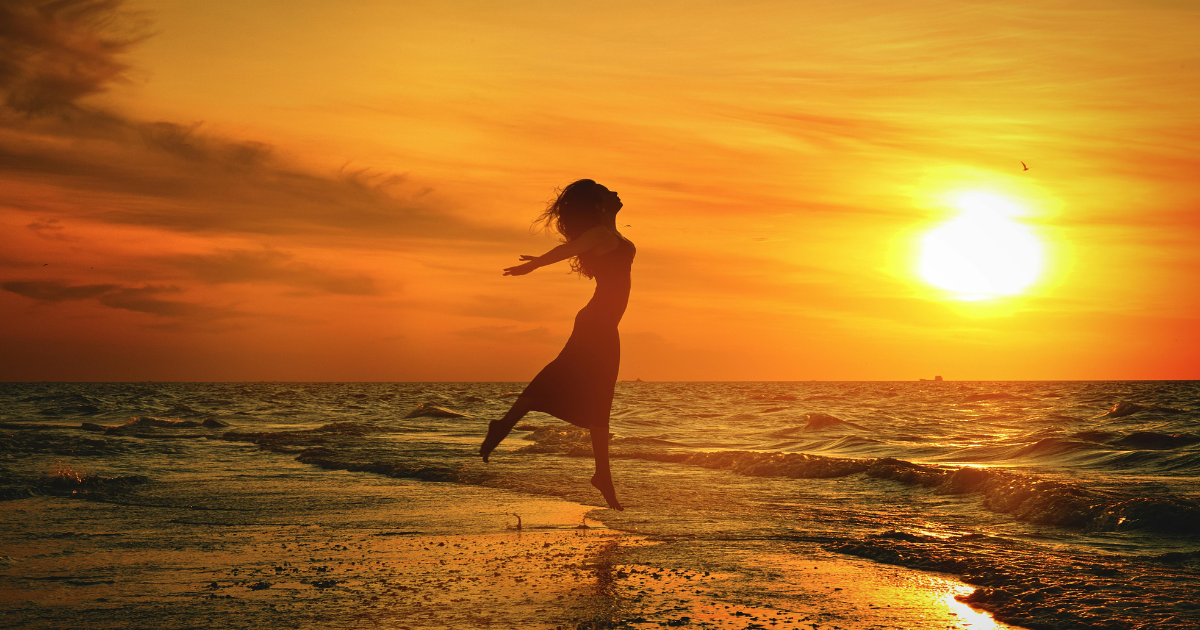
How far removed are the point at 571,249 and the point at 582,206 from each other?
17.1 inches

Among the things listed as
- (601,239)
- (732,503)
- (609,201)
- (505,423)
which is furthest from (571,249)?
(732,503)

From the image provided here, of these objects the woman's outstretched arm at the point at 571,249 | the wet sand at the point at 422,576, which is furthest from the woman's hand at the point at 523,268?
the wet sand at the point at 422,576

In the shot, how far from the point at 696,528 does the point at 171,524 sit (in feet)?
12.4

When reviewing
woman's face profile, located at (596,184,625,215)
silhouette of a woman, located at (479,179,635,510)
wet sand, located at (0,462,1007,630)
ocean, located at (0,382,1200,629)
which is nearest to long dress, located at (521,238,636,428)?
silhouette of a woman, located at (479,179,635,510)

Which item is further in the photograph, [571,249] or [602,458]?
[602,458]

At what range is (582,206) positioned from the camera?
202 inches

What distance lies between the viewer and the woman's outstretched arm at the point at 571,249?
4.52 m

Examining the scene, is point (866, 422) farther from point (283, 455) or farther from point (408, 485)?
point (408, 485)

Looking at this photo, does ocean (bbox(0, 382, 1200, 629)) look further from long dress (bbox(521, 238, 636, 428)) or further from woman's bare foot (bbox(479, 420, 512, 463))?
long dress (bbox(521, 238, 636, 428))

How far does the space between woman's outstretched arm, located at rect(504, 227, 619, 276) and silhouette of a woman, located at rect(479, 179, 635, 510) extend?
0.20 ft

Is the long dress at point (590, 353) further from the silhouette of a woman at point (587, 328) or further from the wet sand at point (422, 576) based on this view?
the wet sand at point (422, 576)

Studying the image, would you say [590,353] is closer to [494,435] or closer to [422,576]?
[494,435]

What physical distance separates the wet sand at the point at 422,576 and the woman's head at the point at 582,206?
1.96 meters

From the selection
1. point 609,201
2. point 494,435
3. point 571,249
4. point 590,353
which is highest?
point 609,201
